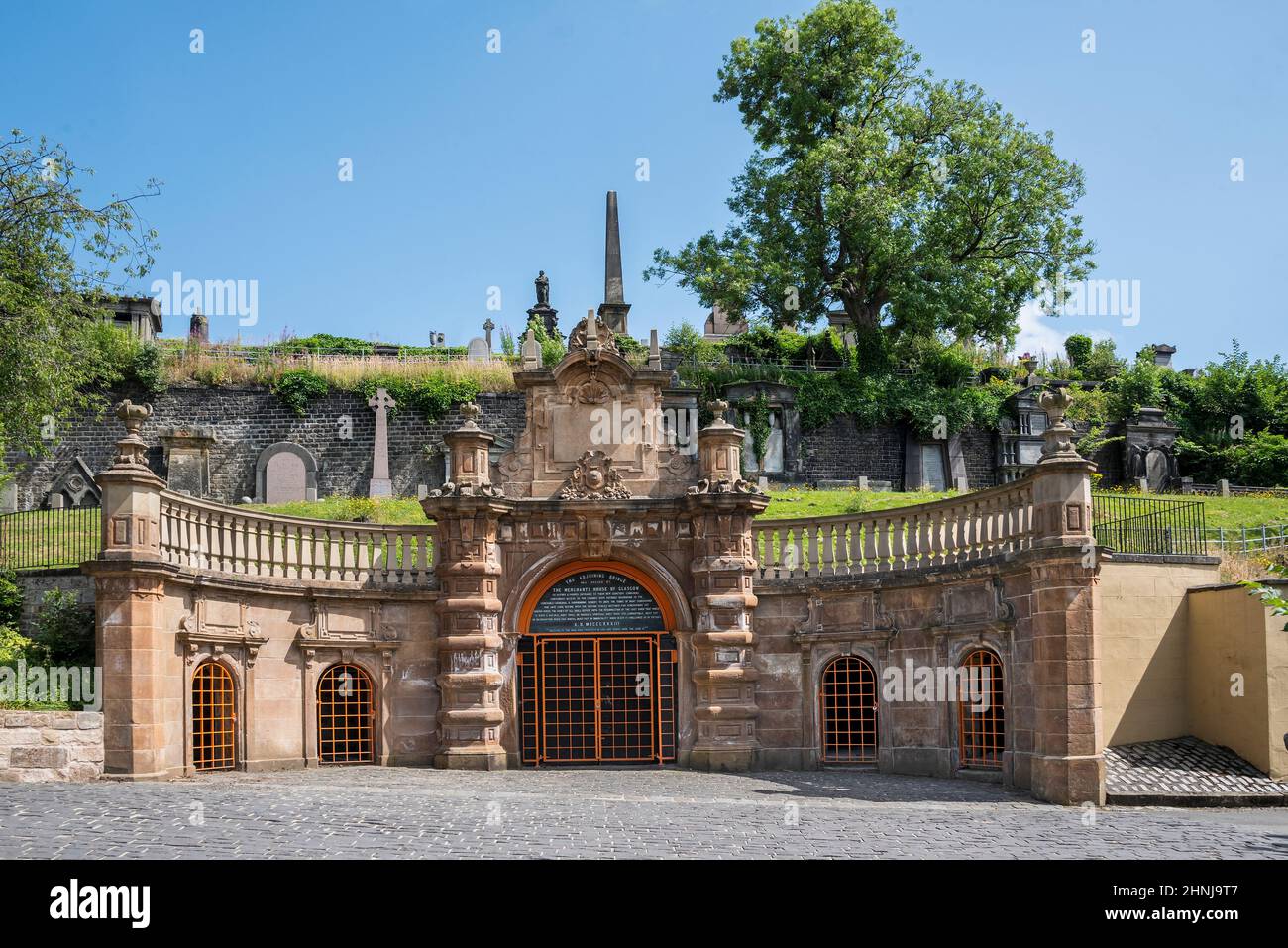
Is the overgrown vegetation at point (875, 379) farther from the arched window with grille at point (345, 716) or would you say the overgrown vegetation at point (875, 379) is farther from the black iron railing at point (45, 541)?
the arched window with grille at point (345, 716)

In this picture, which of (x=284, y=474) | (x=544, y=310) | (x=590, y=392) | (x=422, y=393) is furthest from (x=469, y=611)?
(x=544, y=310)

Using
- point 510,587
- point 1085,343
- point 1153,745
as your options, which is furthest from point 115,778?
point 1085,343

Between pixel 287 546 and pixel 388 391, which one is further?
pixel 388 391

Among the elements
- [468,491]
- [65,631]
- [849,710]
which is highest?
[468,491]

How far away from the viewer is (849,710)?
21922mm

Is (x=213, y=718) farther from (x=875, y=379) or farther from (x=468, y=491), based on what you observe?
(x=875, y=379)

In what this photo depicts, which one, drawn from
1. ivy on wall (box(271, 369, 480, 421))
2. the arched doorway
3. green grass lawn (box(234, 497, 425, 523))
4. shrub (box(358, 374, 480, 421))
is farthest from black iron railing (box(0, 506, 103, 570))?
shrub (box(358, 374, 480, 421))

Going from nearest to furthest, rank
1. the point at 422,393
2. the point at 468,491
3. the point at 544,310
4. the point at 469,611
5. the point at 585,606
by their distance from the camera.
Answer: the point at 469,611 → the point at 468,491 → the point at 585,606 → the point at 422,393 → the point at 544,310

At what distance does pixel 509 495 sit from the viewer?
22594 mm

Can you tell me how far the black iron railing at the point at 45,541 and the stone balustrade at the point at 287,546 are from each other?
4337 millimetres

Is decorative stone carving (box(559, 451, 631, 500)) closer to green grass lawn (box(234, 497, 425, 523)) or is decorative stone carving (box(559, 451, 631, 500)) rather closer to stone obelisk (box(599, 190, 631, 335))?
green grass lawn (box(234, 497, 425, 523))

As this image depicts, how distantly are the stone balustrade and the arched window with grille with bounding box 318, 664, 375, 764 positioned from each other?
1.65 meters

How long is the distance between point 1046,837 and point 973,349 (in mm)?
44255

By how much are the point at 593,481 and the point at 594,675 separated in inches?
133
